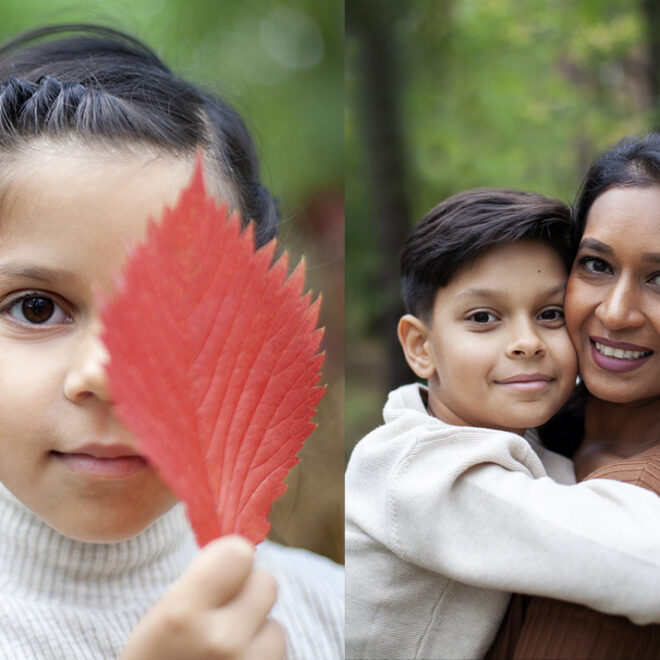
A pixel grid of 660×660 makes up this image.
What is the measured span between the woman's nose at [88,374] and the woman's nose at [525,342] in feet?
0.91

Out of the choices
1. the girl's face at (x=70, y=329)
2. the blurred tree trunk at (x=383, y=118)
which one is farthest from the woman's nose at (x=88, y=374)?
the blurred tree trunk at (x=383, y=118)

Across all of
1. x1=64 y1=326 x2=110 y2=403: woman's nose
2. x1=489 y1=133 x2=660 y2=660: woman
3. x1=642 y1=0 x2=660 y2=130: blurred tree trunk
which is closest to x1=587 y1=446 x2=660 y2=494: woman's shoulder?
x1=489 y1=133 x2=660 y2=660: woman

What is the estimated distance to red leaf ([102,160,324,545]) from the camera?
1.17 feet

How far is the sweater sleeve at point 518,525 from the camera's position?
44 centimetres

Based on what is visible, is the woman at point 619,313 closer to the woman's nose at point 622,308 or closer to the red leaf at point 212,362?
the woman's nose at point 622,308

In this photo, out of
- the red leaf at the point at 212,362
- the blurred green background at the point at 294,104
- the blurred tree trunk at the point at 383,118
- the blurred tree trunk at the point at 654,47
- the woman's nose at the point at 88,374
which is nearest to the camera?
the red leaf at the point at 212,362

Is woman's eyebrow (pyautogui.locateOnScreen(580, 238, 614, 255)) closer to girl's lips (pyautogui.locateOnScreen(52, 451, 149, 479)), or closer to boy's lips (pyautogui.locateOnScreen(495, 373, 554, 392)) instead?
boy's lips (pyautogui.locateOnScreen(495, 373, 554, 392))

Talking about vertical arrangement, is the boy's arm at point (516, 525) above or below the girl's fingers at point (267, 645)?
above

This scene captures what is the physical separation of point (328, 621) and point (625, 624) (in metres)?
0.42

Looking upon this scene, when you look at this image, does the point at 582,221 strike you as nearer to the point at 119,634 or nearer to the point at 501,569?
the point at 501,569

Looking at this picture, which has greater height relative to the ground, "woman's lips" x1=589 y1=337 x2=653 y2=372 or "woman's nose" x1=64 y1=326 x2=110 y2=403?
"woman's lips" x1=589 y1=337 x2=653 y2=372

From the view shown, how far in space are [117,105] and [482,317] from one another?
0.31m

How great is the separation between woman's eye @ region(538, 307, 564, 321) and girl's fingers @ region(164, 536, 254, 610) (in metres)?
0.29

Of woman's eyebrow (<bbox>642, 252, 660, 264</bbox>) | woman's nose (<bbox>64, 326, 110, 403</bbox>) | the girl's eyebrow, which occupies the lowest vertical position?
woman's nose (<bbox>64, 326, 110, 403</bbox>)
